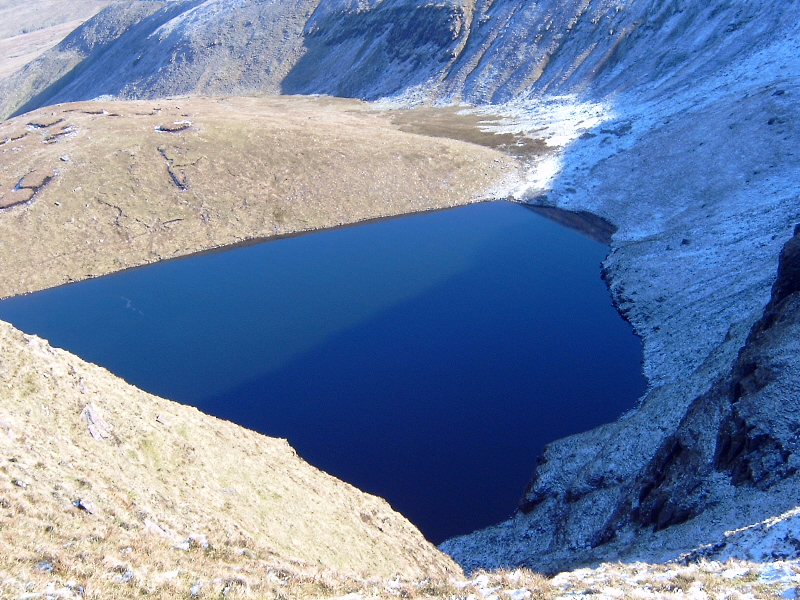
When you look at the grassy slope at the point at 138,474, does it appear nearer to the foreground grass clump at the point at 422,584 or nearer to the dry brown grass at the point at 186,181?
the foreground grass clump at the point at 422,584

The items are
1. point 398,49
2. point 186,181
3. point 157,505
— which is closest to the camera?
point 157,505

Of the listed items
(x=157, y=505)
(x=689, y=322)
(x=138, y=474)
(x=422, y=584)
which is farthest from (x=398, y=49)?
(x=422, y=584)

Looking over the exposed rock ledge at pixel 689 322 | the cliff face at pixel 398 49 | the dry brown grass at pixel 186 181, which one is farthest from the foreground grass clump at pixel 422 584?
the cliff face at pixel 398 49

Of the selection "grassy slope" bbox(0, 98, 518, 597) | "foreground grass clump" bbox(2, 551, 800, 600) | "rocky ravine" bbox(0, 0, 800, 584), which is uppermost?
"rocky ravine" bbox(0, 0, 800, 584)

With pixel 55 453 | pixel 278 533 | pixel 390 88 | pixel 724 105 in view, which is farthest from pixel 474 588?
pixel 390 88

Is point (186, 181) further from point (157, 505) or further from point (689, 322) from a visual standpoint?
point (157, 505)

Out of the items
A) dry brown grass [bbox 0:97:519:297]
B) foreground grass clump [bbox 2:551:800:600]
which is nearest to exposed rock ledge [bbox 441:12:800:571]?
foreground grass clump [bbox 2:551:800:600]

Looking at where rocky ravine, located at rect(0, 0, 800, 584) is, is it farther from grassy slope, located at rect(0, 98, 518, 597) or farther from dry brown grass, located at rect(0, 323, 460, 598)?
grassy slope, located at rect(0, 98, 518, 597)
